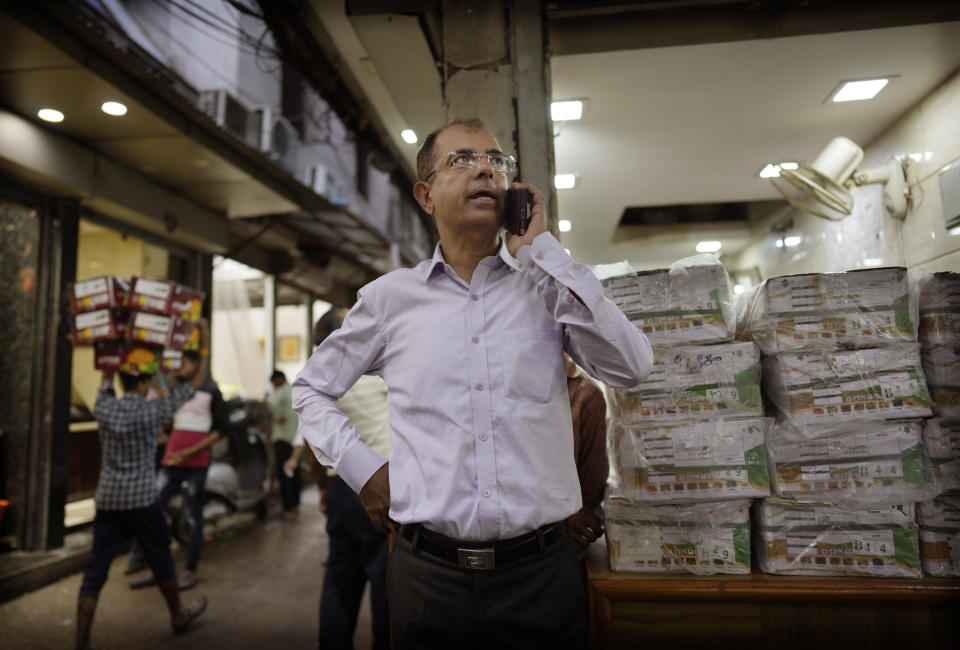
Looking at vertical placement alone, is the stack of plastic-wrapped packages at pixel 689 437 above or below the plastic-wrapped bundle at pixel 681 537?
above

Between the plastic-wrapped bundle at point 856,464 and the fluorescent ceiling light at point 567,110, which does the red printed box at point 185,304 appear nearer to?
the fluorescent ceiling light at point 567,110

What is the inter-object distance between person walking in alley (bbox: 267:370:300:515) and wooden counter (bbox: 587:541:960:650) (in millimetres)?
5803

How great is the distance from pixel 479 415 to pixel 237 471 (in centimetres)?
661

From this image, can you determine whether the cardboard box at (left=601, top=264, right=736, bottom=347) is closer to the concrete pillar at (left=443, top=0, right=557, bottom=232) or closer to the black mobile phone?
the concrete pillar at (left=443, top=0, right=557, bottom=232)

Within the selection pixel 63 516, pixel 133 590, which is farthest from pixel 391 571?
pixel 63 516

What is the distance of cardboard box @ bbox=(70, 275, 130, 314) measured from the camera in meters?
4.30

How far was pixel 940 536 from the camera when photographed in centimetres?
183

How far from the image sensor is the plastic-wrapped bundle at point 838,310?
1.91 meters

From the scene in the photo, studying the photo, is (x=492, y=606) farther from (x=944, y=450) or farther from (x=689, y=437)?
(x=944, y=450)

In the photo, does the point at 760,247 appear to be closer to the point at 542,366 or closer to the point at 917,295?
the point at 917,295

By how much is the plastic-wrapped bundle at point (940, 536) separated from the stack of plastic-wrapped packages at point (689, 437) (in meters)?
0.52

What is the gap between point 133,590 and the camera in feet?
14.7

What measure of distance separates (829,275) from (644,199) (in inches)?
128

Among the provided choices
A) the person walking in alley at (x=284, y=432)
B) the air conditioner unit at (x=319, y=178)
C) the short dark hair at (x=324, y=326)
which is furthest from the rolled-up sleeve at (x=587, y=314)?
the air conditioner unit at (x=319, y=178)
